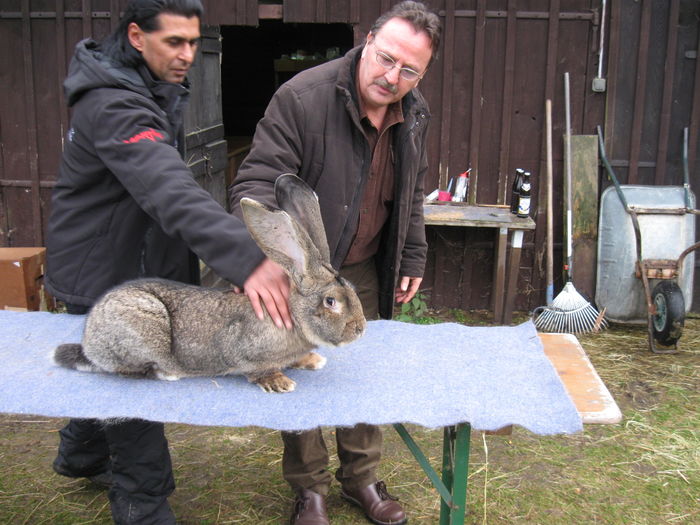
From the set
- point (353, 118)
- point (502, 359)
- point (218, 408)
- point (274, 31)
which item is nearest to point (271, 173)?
point (353, 118)

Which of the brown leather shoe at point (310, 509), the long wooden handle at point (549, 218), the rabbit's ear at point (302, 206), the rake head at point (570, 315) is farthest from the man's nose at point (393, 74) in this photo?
the rake head at point (570, 315)

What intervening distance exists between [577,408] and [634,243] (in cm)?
400

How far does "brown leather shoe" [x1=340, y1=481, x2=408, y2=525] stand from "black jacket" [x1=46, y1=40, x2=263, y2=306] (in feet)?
4.58

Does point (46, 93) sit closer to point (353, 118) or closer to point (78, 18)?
point (78, 18)

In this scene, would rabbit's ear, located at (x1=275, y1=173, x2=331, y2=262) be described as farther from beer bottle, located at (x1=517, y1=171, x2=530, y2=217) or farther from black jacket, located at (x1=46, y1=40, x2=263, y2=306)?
beer bottle, located at (x1=517, y1=171, x2=530, y2=217)

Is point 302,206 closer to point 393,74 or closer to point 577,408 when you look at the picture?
point 393,74

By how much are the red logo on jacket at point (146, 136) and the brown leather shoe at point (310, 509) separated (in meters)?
1.79

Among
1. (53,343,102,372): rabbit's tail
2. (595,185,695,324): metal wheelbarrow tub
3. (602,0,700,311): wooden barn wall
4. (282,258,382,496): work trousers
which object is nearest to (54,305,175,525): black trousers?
(53,343,102,372): rabbit's tail

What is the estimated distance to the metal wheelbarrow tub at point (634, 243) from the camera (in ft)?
19.6

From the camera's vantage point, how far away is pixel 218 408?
2.33m

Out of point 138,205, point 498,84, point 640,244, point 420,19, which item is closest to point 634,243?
point 640,244

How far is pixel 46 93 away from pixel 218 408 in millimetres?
5060

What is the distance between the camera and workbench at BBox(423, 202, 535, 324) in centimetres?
580

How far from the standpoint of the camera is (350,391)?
2436mm
